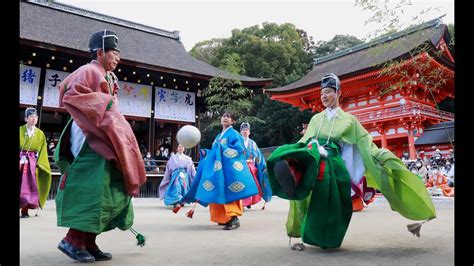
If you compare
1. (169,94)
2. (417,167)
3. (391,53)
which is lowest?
(417,167)

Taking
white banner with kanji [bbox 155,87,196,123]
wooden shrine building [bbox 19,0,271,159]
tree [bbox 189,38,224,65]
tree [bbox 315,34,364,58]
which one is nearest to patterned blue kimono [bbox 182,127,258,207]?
wooden shrine building [bbox 19,0,271,159]

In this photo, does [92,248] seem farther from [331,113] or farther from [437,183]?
[437,183]

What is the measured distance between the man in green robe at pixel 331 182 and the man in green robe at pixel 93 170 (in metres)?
1.12

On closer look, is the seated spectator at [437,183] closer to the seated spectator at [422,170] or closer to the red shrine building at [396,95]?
the seated spectator at [422,170]

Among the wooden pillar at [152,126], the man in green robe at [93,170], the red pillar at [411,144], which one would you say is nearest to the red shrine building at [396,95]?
the red pillar at [411,144]

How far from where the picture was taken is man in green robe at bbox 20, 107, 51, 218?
6.34 meters

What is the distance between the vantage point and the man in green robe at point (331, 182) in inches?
122

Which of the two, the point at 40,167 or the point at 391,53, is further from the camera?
the point at 391,53

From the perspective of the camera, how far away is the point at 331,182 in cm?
328
